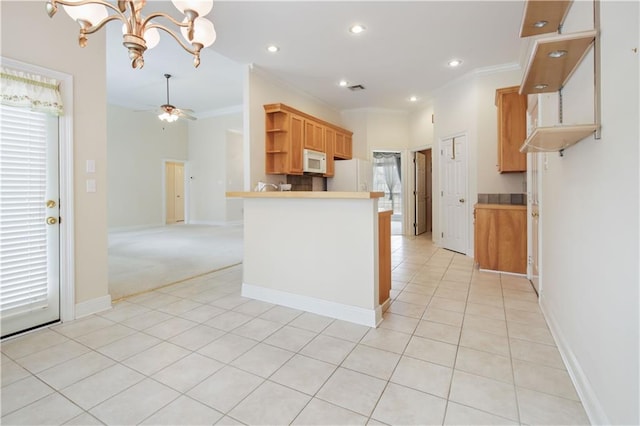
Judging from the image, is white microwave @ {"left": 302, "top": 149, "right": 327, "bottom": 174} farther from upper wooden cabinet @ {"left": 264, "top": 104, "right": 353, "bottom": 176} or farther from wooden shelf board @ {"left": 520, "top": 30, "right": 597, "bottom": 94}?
wooden shelf board @ {"left": 520, "top": 30, "right": 597, "bottom": 94}

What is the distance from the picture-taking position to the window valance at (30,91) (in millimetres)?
2148

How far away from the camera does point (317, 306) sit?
272 centimetres

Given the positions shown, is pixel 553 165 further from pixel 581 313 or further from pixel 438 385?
pixel 438 385

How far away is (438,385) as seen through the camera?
1700 millimetres

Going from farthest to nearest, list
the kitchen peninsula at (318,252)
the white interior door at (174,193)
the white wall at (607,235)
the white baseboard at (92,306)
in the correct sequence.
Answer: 1. the white interior door at (174,193)
2. the white baseboard at (92,306)
3. the kitchen peninsula at (318,252)
4. the white wall at (607,235)

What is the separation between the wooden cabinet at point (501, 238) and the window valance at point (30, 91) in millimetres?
4507

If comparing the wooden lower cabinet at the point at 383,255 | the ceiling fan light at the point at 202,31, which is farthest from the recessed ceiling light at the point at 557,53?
the ceiling fan light at the point at 202,31

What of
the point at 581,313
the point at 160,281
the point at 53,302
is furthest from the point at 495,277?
the point at 53,302

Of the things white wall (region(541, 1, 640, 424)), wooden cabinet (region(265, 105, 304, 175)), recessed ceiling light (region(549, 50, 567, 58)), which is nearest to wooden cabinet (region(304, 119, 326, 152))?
wooden cabinet (region(265, 105, 304, 175))

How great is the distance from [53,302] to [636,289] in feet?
11.6

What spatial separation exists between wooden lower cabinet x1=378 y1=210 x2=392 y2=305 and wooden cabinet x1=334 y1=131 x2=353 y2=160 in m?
3.77

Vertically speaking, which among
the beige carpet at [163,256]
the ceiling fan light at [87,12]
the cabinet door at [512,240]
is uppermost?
the ceiling fan light at [87,12]

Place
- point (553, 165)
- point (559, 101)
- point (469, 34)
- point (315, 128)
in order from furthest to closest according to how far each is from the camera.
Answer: point (315, 128) → point (469, 34) → point (553, 165) → point (559, 101)

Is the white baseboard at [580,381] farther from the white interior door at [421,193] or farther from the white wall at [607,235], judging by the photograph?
the white interior door at [421,193]
